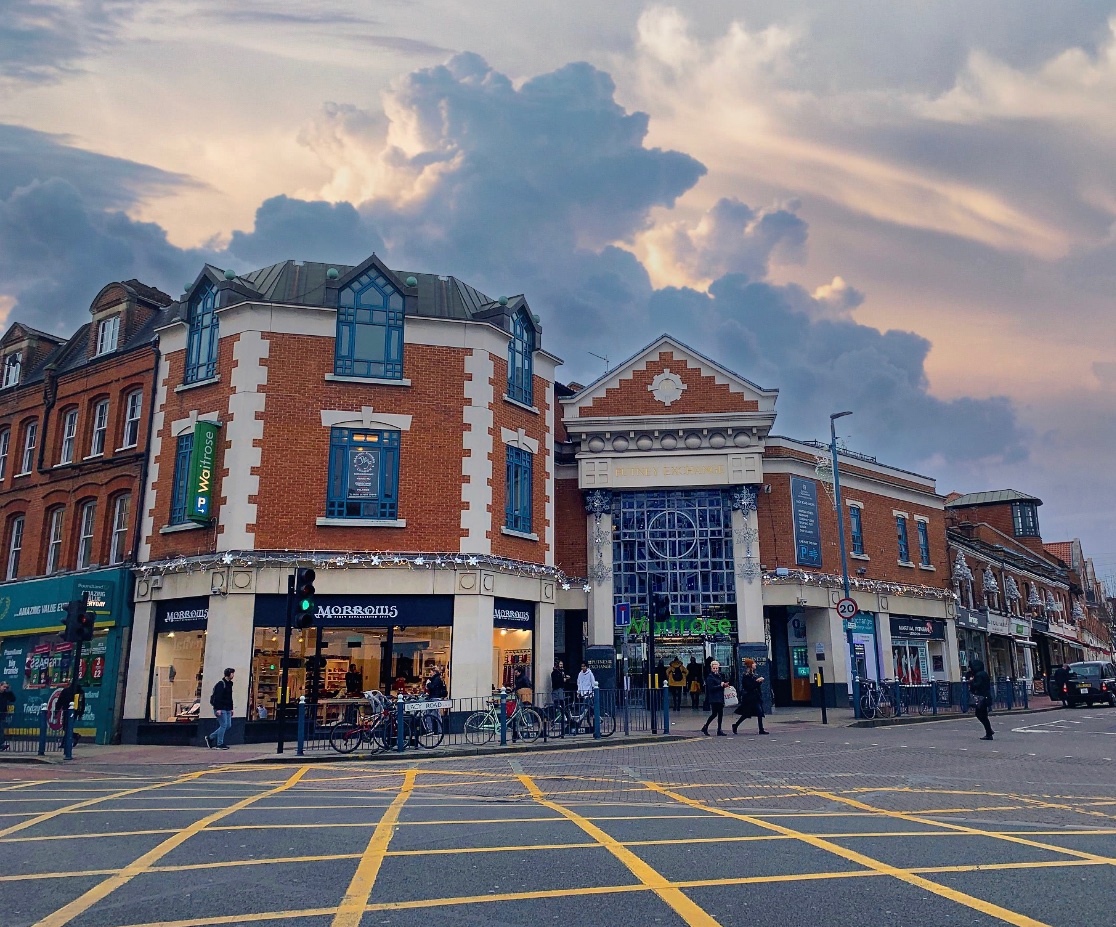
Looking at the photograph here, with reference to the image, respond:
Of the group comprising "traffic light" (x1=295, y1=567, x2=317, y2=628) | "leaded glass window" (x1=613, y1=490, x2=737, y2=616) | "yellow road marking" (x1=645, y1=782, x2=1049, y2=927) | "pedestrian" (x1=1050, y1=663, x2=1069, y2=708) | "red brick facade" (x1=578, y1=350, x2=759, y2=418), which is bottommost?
"yellow road marking" (x1=645, y1=782, x2=1049, y2=927)

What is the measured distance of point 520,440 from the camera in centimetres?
2619

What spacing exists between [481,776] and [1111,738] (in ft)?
46.5

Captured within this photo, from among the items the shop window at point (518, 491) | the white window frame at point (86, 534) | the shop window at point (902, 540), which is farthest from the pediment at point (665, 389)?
the white window frame at point (86, 534)

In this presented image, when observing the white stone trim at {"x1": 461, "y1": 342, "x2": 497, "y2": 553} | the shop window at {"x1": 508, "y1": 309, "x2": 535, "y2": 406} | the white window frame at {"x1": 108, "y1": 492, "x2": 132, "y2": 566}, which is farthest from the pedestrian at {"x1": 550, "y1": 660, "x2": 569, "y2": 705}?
the white window frame at {"x1": 108, "y1": 492, "x2": 132, "y2": 566}

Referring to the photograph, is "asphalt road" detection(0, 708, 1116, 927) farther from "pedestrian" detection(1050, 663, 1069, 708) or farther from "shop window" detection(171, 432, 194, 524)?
"pedestrian" detection(1050, 663, 1069, 708)

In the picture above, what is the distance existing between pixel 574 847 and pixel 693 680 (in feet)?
73.9

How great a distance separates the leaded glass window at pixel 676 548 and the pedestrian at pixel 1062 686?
53.1 ft

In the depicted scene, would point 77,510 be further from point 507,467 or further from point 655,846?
point 655,846

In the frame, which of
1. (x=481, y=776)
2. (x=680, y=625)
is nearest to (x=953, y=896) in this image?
(x=481, y=776)

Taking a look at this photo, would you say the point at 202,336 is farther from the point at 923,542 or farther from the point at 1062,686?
the point at 1062,686

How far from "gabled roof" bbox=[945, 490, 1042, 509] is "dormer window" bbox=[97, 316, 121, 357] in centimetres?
4881

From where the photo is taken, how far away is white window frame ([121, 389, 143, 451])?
85.8 feet

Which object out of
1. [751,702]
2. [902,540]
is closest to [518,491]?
[751,702]

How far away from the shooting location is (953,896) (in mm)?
6121
